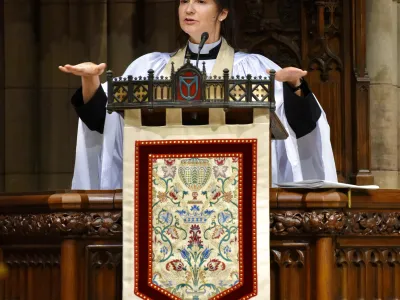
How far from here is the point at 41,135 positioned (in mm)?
8492

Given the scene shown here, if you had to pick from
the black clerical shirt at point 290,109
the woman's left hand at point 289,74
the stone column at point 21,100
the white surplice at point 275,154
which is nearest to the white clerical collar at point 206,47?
the white surplice at point 275,154

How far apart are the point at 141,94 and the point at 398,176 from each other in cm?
416

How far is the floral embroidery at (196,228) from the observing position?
4.71 m

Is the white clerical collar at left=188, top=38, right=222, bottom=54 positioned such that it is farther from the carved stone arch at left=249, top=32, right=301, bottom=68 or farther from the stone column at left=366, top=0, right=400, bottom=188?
the stone column at left=366, top=0, right=400, bottom=188

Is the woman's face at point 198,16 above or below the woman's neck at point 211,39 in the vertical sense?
above

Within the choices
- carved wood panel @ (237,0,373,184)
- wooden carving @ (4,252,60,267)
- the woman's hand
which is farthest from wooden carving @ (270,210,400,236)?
carved wood panel @ (237,0,373,184)

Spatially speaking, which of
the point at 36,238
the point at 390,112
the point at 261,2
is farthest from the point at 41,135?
the point at 36,238

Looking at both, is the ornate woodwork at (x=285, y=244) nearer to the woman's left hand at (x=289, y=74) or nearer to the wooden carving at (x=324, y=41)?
the woman's left hand at (x=289, y=74)

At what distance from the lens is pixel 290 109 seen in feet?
19.0

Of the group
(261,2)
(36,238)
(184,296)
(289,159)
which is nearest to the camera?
(184,296)

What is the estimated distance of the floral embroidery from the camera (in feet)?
15.5

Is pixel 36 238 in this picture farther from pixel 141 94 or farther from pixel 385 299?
pixel 385 299

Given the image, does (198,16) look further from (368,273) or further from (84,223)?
(368,273)

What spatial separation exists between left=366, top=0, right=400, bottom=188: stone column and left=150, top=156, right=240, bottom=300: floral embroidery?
3.74 meters
